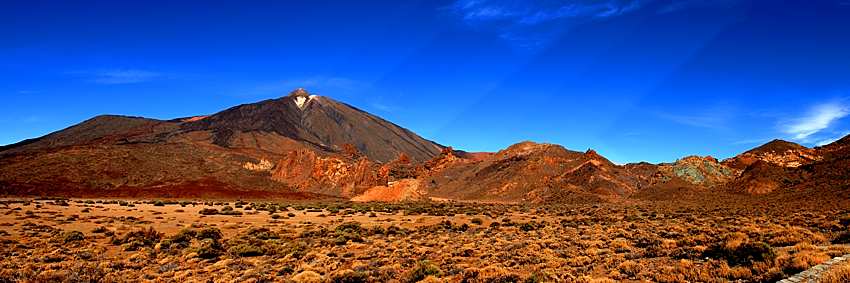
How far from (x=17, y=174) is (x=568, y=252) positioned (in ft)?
355

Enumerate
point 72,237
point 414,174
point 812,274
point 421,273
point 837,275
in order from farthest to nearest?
point 414,174
point 72,237
point 421,273
point 812,274
point 837,275

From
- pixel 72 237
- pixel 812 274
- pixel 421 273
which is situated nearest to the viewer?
pixel 812 274

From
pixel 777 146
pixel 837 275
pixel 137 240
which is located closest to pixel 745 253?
pixel 837 275

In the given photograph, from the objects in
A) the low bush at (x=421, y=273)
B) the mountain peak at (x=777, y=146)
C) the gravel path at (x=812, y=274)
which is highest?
the mountain peak at (x=777, y=146)

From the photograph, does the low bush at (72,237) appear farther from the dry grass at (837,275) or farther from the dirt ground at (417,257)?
the dry grass at (837,275)

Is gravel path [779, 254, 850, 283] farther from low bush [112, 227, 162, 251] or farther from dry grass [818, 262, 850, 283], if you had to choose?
low bush [112, 227, 162, 251]

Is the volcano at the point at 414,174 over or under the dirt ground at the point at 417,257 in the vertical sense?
over

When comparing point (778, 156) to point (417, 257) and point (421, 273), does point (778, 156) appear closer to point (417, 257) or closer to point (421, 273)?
point (417, 257)

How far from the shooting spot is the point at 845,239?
16.7 meters

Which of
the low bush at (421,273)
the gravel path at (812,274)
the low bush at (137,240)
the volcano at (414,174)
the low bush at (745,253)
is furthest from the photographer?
the volcano at (414,174)

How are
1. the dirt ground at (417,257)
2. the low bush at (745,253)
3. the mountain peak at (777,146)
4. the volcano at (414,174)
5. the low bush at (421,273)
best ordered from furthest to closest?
the mountain peak at (777,146)
the volcano at (414,174)
the low bush at (421,273)
the dirt ground at (417,257)
the low bush at (745,253)

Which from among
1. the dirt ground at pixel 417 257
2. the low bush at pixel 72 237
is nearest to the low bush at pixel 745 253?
the dirt ground at pixel 417 257

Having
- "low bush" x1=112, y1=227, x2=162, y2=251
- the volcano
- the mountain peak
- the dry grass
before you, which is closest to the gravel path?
the dry grass

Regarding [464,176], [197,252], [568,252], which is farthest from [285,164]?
[568,252]
